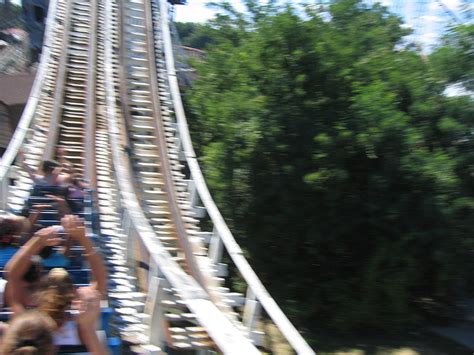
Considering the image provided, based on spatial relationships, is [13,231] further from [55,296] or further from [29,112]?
[29,112]

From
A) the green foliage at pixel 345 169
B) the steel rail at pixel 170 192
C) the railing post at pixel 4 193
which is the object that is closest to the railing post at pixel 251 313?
the steel rail at pixel 170 192

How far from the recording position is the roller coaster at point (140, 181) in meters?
4.22

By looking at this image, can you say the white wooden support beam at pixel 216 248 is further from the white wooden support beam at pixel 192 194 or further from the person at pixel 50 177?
the person at pixel 50 177

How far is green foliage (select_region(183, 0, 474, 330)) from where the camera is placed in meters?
6.81

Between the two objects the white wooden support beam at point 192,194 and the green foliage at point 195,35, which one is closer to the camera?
the white wooden support beam at point 192,194

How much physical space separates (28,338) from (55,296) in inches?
22.1

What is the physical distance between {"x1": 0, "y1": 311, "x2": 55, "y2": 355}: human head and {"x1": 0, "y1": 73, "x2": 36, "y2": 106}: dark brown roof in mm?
12616

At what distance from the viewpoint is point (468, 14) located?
23.8 feet

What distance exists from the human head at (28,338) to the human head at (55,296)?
480 mm

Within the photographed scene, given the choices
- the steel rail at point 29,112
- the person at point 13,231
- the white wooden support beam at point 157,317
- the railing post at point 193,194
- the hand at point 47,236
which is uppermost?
the steel rail at point 29,112

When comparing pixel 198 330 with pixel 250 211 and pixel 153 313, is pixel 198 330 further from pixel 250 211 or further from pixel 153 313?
pixel 250 211

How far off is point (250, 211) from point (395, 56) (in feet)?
8.20

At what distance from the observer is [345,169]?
23.5ft

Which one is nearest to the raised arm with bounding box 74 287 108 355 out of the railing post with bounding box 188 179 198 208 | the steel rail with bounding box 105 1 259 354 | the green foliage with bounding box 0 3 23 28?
the steel rail with bounding box 105 1 259 354
